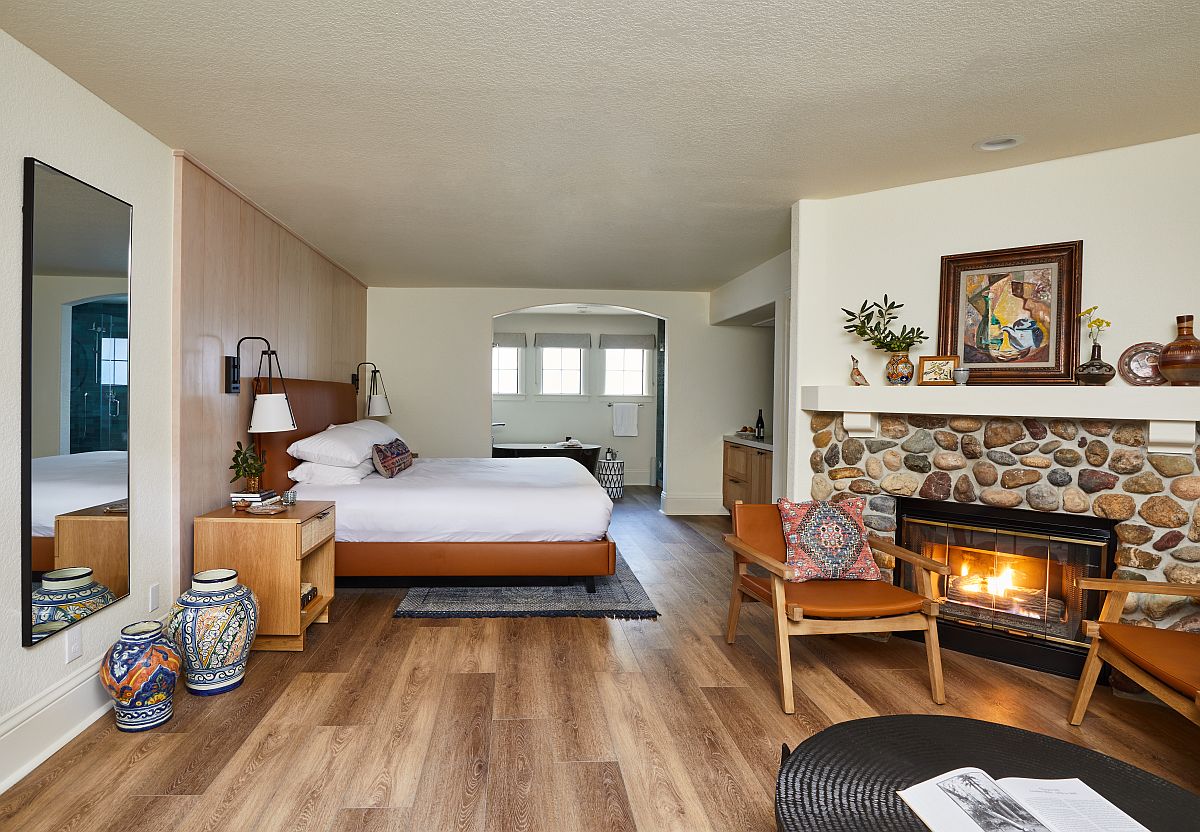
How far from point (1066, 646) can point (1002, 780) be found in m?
2.07

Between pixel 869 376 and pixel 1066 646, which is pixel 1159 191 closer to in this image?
pixel 869 376

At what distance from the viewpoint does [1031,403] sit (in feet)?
10.5

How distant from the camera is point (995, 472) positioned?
3.45 meters

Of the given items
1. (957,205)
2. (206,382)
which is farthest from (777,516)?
(206,382)

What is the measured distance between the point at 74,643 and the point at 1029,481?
4137 mm

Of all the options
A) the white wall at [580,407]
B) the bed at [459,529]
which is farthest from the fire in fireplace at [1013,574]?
the white wall at [580,407]

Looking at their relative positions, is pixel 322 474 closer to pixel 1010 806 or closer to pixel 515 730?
pixel 515 730

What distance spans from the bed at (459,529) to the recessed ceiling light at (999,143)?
8.96ft

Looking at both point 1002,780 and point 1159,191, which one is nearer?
point 1002,780

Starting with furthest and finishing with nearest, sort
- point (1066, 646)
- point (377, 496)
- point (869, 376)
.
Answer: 1. point (377, 496)
2. point (869, 376)
3. point (1066, 646)

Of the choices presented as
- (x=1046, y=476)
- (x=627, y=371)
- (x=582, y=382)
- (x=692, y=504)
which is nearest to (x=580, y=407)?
(x=582, y=382)

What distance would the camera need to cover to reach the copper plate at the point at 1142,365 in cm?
304

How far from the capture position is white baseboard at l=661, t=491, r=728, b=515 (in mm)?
7352

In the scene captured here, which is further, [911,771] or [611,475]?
[611,475]
